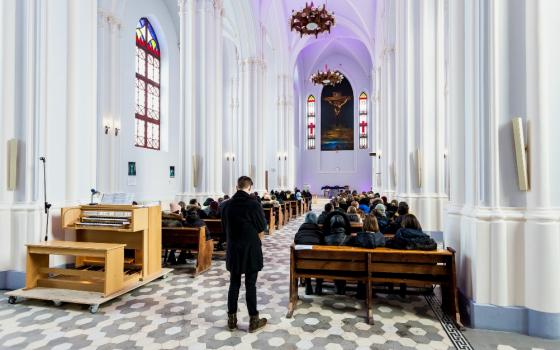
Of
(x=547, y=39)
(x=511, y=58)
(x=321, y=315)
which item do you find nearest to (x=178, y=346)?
(x=321, y=315)

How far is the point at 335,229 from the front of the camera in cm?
498

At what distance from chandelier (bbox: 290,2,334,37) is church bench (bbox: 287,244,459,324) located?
14.4 metres

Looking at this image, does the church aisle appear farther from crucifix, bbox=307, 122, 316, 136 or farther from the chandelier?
crucifix, bbox=307, 122, 316, 136

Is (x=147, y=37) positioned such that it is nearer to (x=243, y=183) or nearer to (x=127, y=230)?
(x=127, y=230)

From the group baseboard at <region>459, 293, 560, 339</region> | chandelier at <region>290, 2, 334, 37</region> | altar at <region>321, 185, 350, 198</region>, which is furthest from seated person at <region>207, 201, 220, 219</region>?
altar at <region>321, 185, 350, 198</region>

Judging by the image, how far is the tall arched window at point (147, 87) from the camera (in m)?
16.4

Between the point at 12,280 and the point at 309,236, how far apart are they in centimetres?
449

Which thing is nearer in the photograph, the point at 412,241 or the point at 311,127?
the point at 412,241

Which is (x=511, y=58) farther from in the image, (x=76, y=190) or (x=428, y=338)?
(x=76, y=190)

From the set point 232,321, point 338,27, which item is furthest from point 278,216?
point 338,27

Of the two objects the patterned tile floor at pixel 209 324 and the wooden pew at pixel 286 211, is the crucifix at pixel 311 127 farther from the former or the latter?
the patterned tile floor at pixel 209 324

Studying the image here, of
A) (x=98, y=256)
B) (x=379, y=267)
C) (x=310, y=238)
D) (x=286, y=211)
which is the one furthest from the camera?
(x=286, y=211)

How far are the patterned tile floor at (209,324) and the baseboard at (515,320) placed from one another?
0.43m

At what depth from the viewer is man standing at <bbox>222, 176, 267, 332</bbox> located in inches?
145
